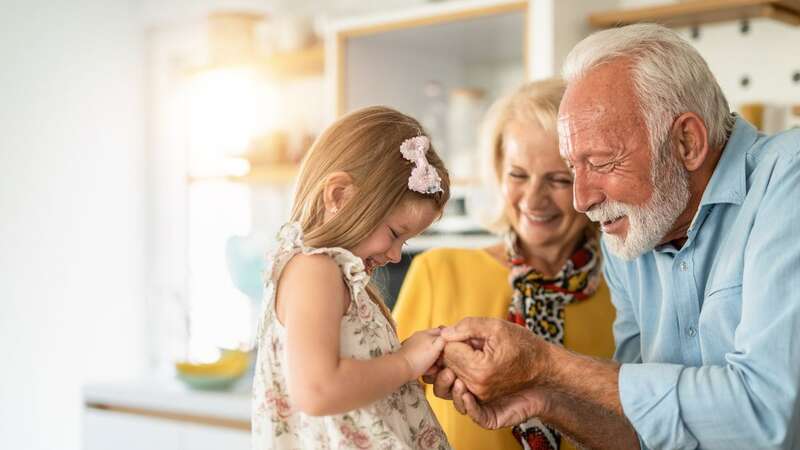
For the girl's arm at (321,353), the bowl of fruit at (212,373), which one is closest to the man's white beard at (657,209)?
the girl's arm at (321,353)

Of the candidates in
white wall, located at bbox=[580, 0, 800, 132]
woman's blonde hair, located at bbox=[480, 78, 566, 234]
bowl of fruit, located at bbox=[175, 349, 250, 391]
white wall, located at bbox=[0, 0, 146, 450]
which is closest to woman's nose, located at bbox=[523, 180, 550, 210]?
woman's blonde hair, located at bbox=[480, 78, 566, 234]

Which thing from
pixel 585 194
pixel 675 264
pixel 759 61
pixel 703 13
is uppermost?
pixel 703 13

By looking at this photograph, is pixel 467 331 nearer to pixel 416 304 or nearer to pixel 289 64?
pixel 416 304

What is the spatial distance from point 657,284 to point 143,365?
3644 mm

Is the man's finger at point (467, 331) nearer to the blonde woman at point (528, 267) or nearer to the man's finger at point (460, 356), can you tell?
the man's finger at point (460, 356)

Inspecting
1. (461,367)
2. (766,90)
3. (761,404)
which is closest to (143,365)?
(766,90)

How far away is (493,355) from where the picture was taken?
1.45 m

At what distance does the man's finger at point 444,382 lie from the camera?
150 cm

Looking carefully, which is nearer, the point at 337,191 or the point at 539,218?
the point at 337,191

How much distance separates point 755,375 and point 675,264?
287mm

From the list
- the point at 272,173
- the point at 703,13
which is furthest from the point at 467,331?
the point at 272,173

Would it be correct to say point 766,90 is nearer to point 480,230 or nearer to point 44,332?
point 480,230

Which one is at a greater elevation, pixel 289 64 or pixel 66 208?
pixel 289 64

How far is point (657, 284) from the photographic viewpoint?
1.64 meters
